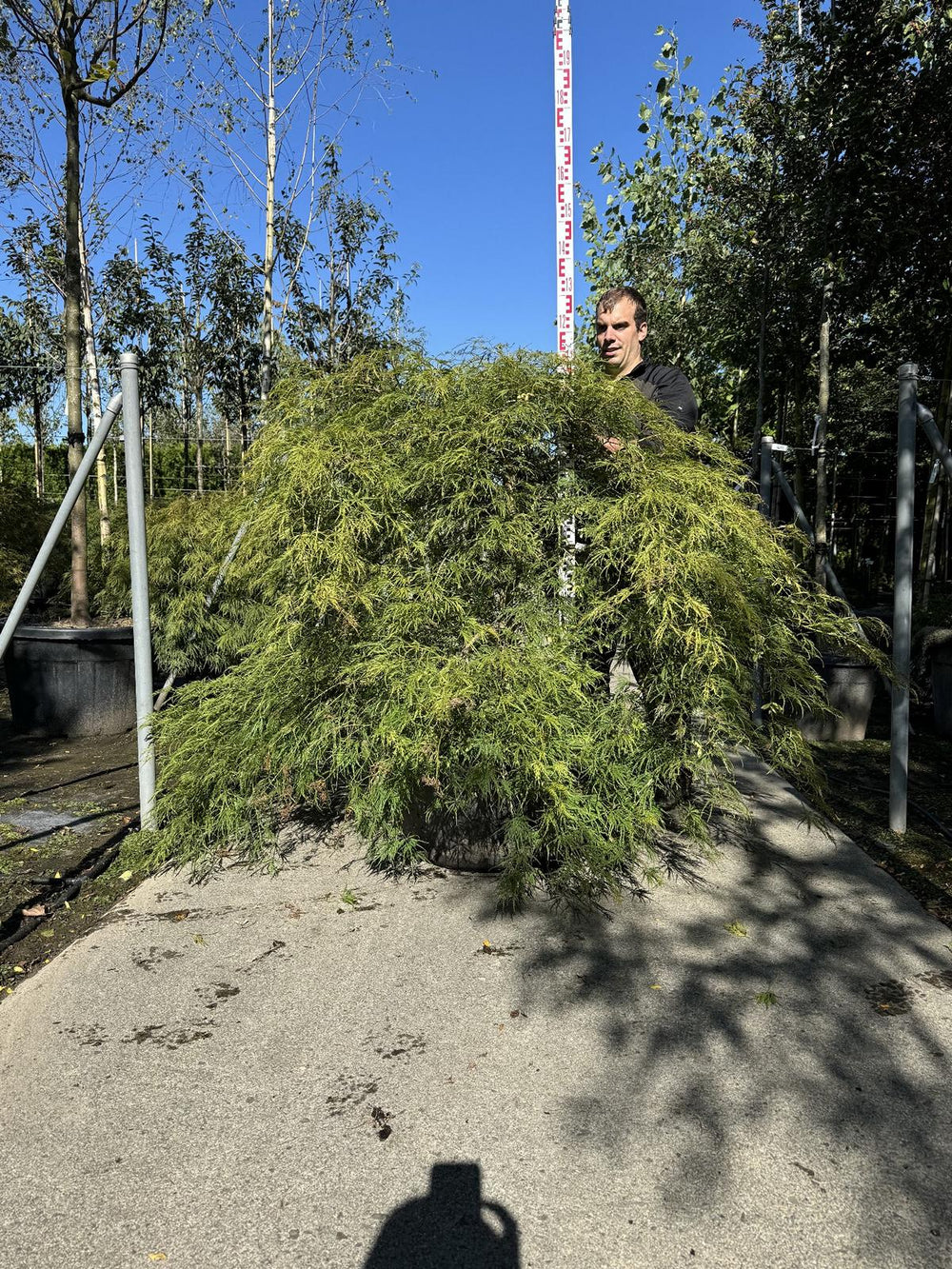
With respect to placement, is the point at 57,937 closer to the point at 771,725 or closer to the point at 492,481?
the point at 492,481

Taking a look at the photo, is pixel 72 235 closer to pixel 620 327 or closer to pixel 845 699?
pixel 620 327

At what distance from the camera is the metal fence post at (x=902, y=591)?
3467 millimetres

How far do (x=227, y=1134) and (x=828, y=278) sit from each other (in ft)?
28.8

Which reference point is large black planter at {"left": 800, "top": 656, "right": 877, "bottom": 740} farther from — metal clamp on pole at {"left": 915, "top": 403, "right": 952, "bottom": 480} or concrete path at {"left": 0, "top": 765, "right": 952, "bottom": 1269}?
concrete path at {"left": 0, "top": 765, "right": 952, "bottom": 1269}

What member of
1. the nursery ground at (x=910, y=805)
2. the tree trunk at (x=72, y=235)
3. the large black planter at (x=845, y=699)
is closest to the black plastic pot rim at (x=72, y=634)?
the tree trunk at (x=72, y=235)

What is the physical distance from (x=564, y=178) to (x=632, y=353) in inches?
80.8

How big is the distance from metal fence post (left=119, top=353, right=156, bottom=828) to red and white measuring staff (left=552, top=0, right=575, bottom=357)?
2.46 metres

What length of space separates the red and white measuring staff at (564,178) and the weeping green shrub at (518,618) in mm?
2073

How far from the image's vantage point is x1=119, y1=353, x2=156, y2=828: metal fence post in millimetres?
3211

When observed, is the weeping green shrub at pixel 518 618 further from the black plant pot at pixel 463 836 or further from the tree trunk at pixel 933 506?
the tree trunk at pixel 933 506

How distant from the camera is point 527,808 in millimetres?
2904

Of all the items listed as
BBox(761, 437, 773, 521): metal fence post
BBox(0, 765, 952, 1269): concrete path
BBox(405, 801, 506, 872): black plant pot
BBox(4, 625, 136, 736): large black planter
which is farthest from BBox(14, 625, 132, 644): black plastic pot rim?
BBox(761, 437, 773, 521): metal fence post

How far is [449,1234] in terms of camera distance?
1519mm

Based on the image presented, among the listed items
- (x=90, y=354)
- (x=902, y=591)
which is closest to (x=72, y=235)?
(x=90, y=354)
